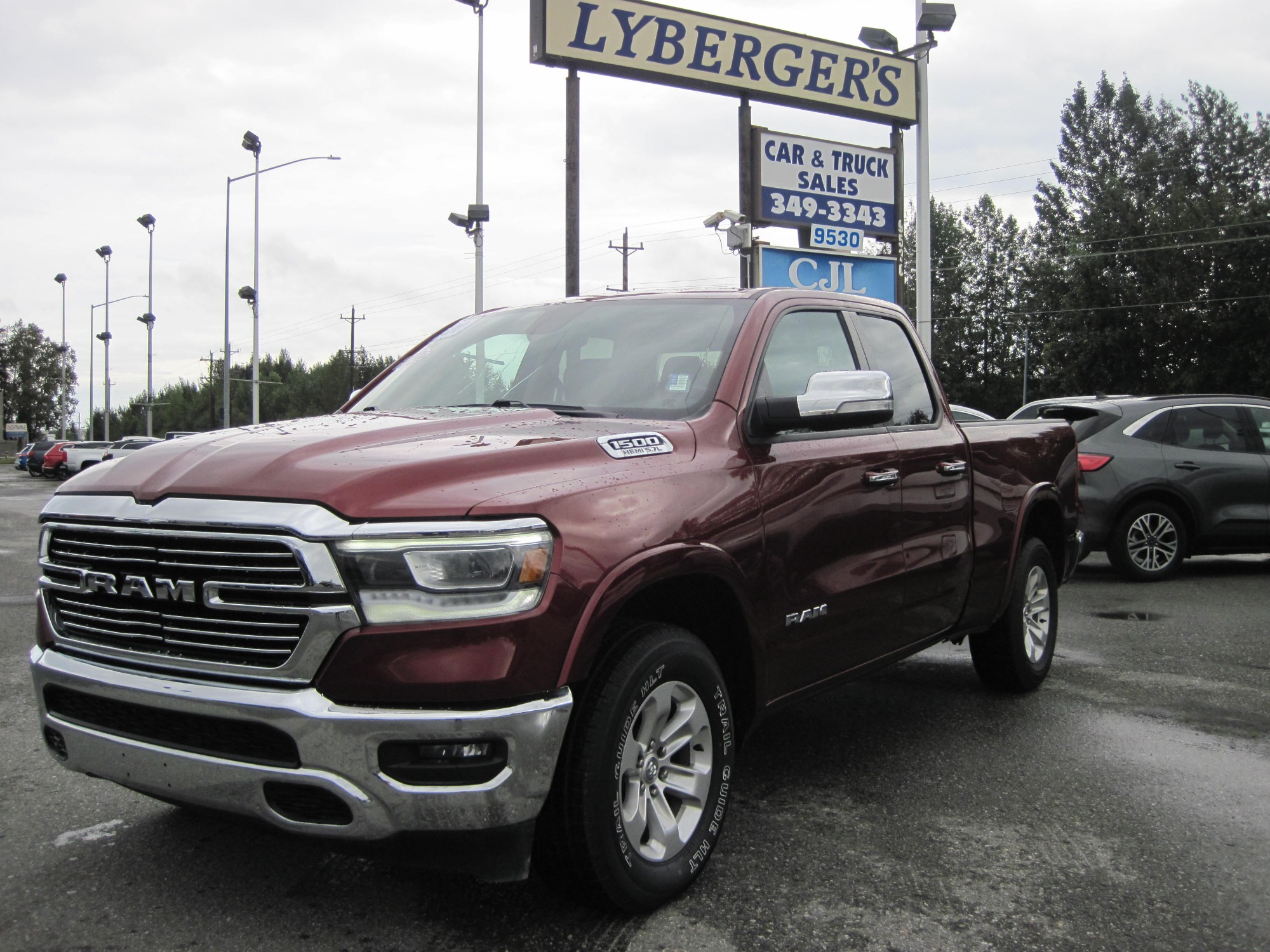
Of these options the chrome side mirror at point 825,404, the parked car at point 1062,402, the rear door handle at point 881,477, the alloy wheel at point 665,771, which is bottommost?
the alloy wheel at point 665,771

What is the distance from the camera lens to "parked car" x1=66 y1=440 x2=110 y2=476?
146ft

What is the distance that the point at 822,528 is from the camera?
4055 millimetres

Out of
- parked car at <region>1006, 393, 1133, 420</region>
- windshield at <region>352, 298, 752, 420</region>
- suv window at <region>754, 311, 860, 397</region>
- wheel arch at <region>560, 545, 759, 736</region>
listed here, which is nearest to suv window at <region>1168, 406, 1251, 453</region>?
parked car at <region>1006, 393, 1133, 420</region>

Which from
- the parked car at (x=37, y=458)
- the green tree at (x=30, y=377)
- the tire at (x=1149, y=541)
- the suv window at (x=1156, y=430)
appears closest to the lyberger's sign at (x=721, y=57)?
the suv window at (x=1156, y=430)

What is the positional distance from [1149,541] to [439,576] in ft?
29.2

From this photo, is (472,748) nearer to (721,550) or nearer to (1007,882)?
(721,550)

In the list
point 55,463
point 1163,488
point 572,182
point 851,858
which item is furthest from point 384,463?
point 55,463

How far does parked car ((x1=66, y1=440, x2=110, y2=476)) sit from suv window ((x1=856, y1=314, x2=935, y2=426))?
42978 millimetres

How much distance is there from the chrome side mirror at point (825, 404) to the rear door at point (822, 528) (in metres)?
0.09

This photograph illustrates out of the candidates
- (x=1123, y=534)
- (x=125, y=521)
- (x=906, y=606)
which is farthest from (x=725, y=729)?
(x=1123, y=534)

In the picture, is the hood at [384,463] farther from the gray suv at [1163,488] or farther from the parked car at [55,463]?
the parked car at [55,463]

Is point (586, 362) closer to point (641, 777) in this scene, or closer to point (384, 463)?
point (384, 463)

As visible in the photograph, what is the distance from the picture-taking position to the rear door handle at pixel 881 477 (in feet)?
14.4

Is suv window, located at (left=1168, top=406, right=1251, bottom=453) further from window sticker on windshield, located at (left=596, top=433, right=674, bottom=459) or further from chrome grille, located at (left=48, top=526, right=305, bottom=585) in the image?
chrome grille, located at (left=48, top=526, right=305, bottom=585)
